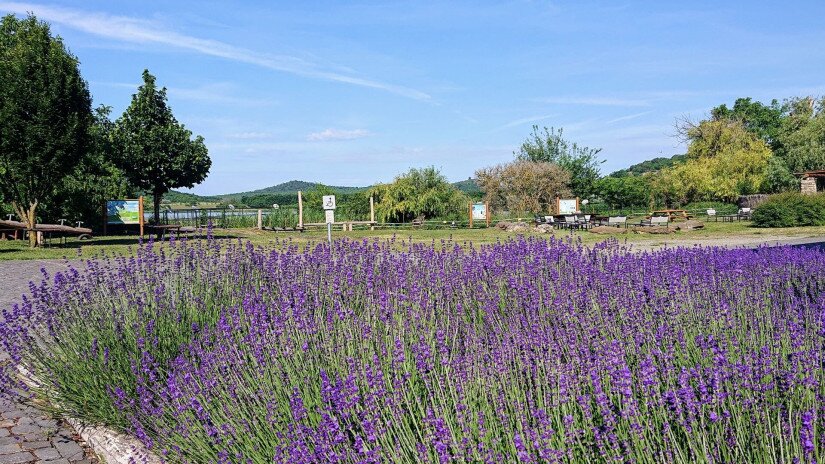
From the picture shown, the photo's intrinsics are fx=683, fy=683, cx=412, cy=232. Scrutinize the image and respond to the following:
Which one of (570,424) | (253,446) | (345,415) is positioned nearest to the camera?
(570,424)

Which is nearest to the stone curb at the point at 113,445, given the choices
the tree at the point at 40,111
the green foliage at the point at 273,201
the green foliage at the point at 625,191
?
the tree at the point at 40,111

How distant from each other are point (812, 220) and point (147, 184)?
2644 cm

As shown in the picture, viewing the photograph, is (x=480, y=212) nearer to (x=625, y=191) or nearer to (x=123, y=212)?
(x=123, y=212)

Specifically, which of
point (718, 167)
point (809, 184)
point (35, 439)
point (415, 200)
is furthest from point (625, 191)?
point (35, 439)

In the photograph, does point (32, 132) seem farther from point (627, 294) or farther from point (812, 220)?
point (812, 220)

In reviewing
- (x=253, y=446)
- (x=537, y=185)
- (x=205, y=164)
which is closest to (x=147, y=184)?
(x=205, y=164)

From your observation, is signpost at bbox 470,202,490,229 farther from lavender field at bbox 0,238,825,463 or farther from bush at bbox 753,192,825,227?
lavender field at bbox 0,238,825,463

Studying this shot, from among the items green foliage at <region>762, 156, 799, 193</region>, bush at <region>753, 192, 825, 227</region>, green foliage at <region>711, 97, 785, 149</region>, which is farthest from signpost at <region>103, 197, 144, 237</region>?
green foliage at <region>711, 97, 785, 149</region>

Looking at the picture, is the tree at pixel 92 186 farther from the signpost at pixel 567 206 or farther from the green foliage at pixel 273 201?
the signpost at pixel 567 206

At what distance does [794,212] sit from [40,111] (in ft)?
82.9

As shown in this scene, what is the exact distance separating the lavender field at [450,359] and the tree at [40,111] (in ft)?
49.5

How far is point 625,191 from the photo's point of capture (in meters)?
53.2

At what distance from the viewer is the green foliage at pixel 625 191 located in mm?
49781

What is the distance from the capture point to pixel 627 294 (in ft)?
15.0
